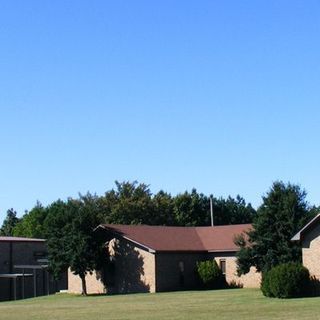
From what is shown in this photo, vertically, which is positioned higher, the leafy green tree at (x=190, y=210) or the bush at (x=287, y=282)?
the leafy green tree at (x=190, y=210)

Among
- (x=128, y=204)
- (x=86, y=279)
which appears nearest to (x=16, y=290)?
(x=86, y=279)

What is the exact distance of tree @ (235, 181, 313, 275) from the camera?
43.9 meters

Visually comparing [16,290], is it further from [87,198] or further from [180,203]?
[180,203]

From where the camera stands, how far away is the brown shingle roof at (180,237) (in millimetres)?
53375

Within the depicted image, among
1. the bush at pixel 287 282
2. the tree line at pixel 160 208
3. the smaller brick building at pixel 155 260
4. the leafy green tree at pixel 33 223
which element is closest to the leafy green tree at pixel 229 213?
the tree line at pixel 160 208

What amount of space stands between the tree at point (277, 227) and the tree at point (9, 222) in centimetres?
9169

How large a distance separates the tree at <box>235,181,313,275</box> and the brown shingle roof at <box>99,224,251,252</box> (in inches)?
308

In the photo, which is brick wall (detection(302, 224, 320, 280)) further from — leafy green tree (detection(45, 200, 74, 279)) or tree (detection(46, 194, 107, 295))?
leafy green tree (detection(45, 200, 74, 279))

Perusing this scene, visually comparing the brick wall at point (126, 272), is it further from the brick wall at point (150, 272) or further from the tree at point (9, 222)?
the tree at point (9, 222)

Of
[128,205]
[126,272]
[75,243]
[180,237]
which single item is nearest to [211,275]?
[180,237]

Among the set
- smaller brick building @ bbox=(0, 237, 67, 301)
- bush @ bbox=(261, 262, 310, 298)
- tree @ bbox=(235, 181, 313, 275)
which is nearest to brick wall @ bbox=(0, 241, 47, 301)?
smaller brick building @ bbox=(0, 237, 67, 301)

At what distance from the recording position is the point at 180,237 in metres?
56.8

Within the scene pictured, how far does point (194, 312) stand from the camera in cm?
2911

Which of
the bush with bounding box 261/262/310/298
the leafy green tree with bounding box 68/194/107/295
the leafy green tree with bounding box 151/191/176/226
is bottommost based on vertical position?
the bush with bounding box 261/262/310/298
